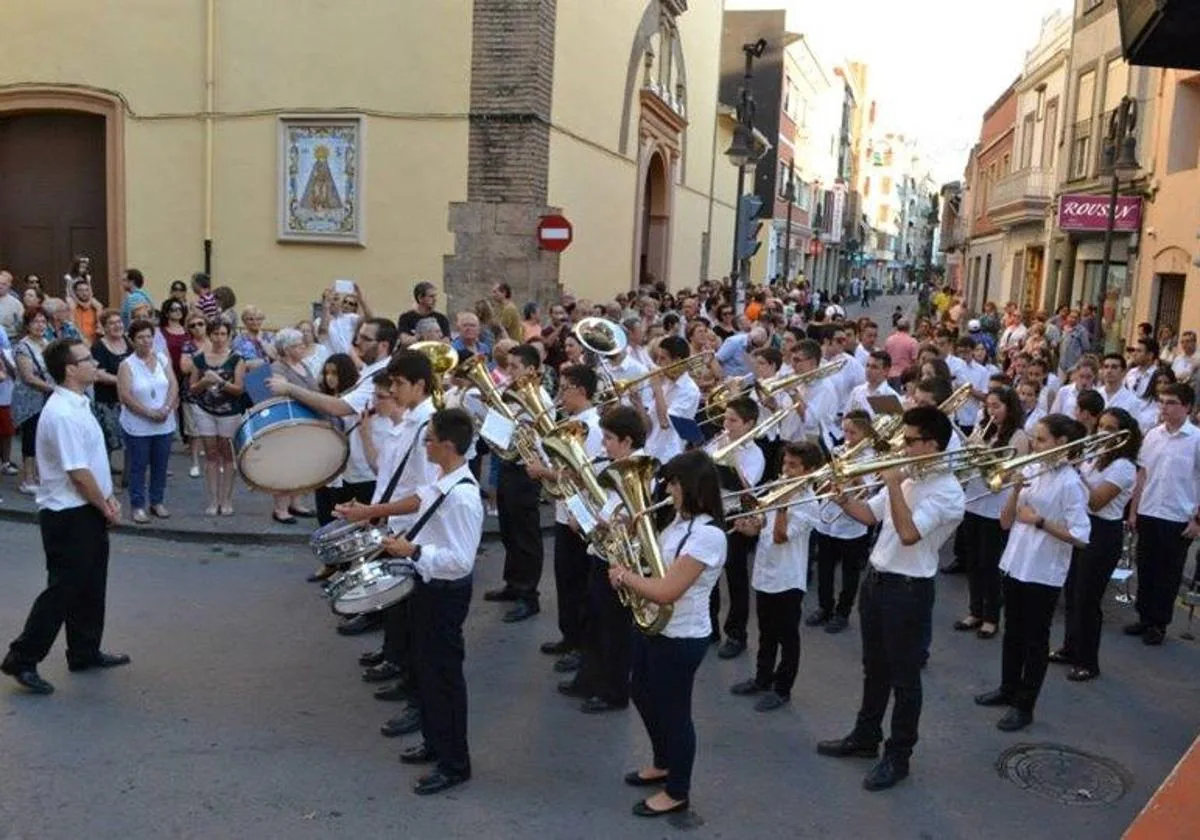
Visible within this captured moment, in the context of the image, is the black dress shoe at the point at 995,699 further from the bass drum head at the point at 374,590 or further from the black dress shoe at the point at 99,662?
the black dress shoe at the point at 99,662

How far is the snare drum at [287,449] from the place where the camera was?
6.15m

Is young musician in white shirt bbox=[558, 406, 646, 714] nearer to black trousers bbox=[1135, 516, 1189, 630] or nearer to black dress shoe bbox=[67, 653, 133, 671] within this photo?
black dress shoe bbox=[67, 653, 133, 671]

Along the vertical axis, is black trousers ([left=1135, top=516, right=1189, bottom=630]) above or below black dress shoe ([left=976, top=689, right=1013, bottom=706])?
above

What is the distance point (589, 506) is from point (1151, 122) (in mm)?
18662

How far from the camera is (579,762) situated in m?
5.16

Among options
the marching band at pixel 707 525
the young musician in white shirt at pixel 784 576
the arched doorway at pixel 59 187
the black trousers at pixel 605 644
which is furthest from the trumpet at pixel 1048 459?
the arched doorway at pixel 59 187

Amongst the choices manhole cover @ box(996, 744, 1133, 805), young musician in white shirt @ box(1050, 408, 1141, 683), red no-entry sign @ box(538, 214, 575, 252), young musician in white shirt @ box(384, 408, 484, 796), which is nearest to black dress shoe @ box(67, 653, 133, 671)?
young musician in white shirt @ box(384, 408, 484, 796)

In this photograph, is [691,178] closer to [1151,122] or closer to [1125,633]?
[1151,122]

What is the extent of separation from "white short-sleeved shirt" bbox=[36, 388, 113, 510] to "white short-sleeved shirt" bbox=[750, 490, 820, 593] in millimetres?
3514

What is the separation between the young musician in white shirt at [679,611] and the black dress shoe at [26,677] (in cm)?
318

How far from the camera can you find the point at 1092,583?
21.0ft

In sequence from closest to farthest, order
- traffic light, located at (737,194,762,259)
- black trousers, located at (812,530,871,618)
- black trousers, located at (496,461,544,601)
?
black trousers, located at (812,530,871,618)
black trousers, located at (496,461,544,601)
traffic light, located at (737,194,762,259)

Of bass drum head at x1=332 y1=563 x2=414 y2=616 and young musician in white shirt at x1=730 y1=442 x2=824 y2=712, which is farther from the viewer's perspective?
young musician in white shirt at x1=730 y1=442 x2=824 y2=712

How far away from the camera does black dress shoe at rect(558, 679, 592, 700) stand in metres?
5.91
